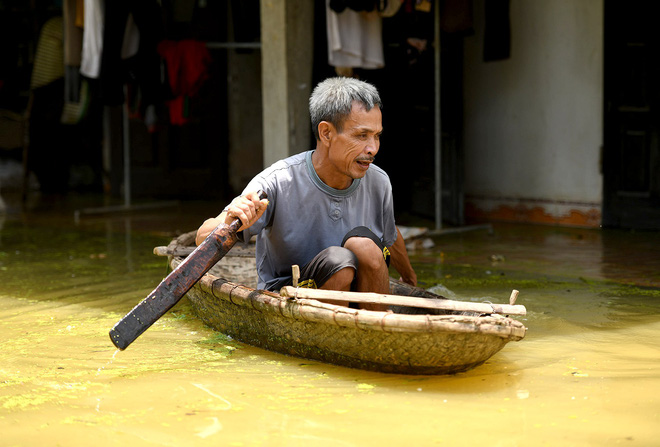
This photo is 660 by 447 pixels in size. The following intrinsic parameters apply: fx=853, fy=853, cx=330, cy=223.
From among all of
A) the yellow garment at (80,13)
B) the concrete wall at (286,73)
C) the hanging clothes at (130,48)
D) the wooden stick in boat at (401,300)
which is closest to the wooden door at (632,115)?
the concrete wall at (286,73)

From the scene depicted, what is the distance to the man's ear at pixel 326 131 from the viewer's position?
149 inches

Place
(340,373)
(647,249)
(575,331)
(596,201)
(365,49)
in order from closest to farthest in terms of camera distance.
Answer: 1. (340,373)
2. (575,331)
3. (647,249)
4. (365,49)
5. (596,201)

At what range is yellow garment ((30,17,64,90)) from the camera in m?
9.78

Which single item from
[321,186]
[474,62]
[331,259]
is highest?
[474,62]

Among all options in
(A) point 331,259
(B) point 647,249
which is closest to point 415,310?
(A) point 331,259

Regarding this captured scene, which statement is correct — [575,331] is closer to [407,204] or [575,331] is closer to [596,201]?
[596,201]

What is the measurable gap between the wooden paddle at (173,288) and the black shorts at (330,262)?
371 millimetres

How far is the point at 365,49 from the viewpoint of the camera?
7.07m

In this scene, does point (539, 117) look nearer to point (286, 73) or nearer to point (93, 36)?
point (286, 73)

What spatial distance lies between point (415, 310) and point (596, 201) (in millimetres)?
4464

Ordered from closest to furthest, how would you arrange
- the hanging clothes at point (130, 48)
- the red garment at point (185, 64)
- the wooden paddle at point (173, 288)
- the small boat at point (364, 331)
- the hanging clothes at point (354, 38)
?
1. the small boat at point (364, 331)
2. the wooden paddle at point (173, 288)
3. the hanging clothes at point (354, 38)
4. the hanging clothes at point (130, 48)
5. the red garment at point (185, 64)

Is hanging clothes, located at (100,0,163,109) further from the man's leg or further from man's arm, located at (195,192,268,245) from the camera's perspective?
the man's leg

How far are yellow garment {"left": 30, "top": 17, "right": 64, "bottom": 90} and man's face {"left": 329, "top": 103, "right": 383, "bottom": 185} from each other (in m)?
7.04

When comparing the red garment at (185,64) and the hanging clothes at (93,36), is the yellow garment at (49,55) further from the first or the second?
the red garment at (185,64)
